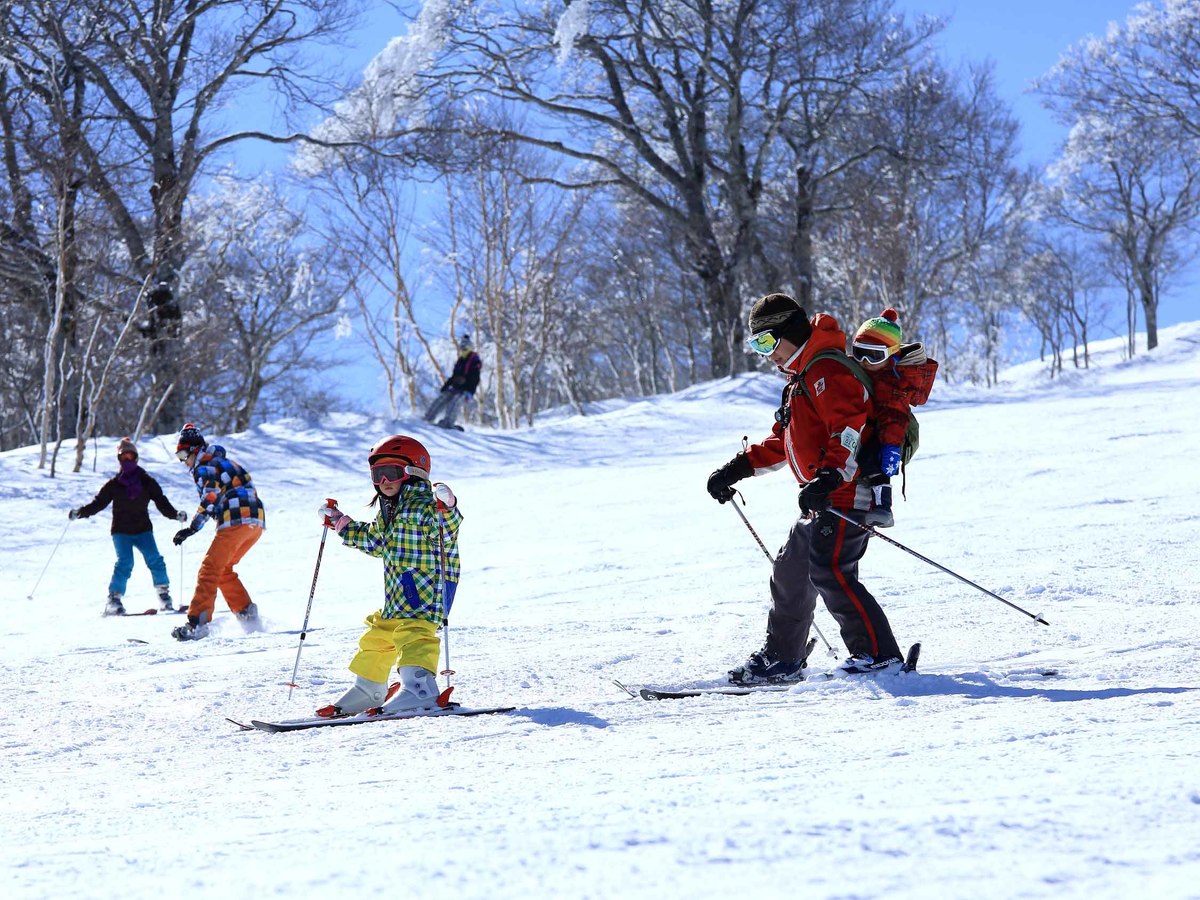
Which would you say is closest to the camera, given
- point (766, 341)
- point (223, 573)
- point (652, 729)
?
point (652, 729)

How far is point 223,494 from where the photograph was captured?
26.4ft

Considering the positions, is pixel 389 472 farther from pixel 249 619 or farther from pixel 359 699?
pixel 249 619

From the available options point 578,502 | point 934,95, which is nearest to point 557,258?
point 934,95

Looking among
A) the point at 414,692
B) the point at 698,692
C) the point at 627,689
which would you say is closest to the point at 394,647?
the point at 414,692

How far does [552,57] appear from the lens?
77.7 feet

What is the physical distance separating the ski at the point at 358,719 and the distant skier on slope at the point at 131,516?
5.26 metres

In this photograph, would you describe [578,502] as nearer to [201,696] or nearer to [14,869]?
[201,696]

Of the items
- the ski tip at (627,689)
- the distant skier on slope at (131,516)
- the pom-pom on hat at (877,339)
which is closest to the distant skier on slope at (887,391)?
the pom-pom on hat at (877,339)

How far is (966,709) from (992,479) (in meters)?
8.27

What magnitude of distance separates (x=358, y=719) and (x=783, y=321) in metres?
Result: 2.29

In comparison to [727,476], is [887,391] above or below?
above

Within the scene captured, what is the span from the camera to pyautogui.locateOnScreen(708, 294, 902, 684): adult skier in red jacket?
4578 mm

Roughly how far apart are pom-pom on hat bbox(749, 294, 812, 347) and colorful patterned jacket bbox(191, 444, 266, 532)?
4320 millimetres

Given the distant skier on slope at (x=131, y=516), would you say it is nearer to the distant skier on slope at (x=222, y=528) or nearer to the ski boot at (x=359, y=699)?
the distant skier on slope at (x=222, y=528)
